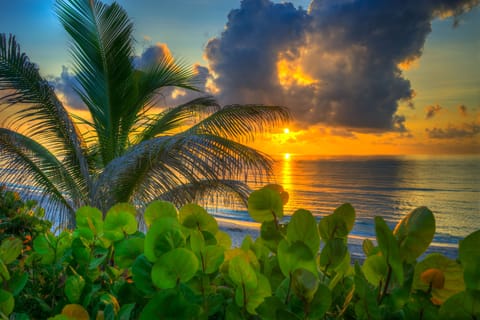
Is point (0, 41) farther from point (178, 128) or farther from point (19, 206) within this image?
point (19, 206)

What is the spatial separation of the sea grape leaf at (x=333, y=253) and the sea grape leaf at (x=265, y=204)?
0.31ft

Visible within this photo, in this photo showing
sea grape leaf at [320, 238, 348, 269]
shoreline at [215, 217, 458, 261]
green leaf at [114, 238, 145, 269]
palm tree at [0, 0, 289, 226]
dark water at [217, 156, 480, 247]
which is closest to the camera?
sea grape leaf at [320, 238, 348, 269]

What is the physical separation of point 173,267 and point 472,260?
26 centimetres

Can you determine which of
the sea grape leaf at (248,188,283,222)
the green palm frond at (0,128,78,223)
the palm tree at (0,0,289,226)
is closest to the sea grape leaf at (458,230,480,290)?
the sea grape leaf at (248,188,283,222)

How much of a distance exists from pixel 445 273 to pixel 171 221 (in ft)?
0.98

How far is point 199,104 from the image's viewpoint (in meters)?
8.85

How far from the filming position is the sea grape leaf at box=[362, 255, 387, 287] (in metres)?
0.43

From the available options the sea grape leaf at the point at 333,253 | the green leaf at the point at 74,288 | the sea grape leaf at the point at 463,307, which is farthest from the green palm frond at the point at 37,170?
the sea grape leaf at the point at 463,307

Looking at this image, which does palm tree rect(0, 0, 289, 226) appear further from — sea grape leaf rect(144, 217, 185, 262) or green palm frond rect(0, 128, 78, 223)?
sea grape leaf rect(144, 217, 185, 262)

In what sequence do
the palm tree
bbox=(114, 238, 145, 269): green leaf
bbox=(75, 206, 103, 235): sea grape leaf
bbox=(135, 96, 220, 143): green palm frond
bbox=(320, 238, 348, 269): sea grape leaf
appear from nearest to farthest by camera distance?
bbox=(320, 238, 348, 269): sea grape leaf
bbox=(114, 238, 145, 269): green leaf
bbox=(75, 206, 103, 235): sea grape leaf
the palm tree
bbox=(135, 96, 220, 143): green palm frond

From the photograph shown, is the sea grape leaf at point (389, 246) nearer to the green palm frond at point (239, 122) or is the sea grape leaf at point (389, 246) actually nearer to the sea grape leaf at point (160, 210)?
the sea grape leaf at point (160, 210)

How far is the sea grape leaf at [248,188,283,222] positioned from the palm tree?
215 inches

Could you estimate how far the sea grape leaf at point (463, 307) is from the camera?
0.35 m

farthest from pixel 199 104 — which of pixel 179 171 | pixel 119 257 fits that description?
pixel 119 257
